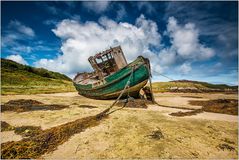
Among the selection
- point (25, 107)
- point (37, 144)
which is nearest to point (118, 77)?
point (25, 107)

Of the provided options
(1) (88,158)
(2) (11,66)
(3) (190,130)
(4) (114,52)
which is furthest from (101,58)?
(2) (11,66)

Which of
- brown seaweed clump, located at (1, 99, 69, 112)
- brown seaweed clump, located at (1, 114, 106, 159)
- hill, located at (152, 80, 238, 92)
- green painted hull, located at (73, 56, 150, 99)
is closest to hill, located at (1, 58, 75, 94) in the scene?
brown seaweed clump, located at (1, 99, 69, 112)

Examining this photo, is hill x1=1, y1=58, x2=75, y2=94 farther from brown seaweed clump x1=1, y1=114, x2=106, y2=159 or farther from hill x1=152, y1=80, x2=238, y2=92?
hill x1=152, y1=80, x2=238, y2=92

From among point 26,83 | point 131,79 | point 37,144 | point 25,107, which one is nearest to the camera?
point 37,144

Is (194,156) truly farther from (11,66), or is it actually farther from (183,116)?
(11,66)

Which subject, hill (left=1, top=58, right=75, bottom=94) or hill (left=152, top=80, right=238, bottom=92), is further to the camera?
hill (left=152, top=80, right=238, bottom=92)

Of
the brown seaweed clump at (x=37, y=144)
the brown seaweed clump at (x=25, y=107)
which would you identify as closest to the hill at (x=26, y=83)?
the brown seaweed clump at (x=25, y=107)

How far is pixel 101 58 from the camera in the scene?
16562 mm

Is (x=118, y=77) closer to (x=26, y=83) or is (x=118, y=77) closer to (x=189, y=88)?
(x=189, y=88)

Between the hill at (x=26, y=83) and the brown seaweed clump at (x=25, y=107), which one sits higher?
the hill at (x=26, y=83)

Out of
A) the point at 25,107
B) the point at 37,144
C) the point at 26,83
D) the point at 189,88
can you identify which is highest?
the point at 26,83

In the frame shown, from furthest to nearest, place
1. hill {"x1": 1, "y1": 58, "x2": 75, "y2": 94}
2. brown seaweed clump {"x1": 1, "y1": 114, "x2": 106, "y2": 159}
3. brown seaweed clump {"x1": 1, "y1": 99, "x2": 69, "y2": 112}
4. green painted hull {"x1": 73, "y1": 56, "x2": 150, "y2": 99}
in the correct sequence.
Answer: hill {"x1": 1, "y1": 58, "x2": 75, "y2": 94}
green painted hull {"x1": 73, "y1": 56, "x2": 150, "y2": 99}
brown seaweed clump {"x1": 1, "y1": 99, "x2": 69, "y2": 112}
brown seaweed clump {"x1": 1, "y1": 114, "x2": 106, "y2": 159}

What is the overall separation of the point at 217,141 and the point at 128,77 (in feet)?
28.2

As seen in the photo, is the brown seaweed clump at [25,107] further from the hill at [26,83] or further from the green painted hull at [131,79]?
the hill at [26,83]
